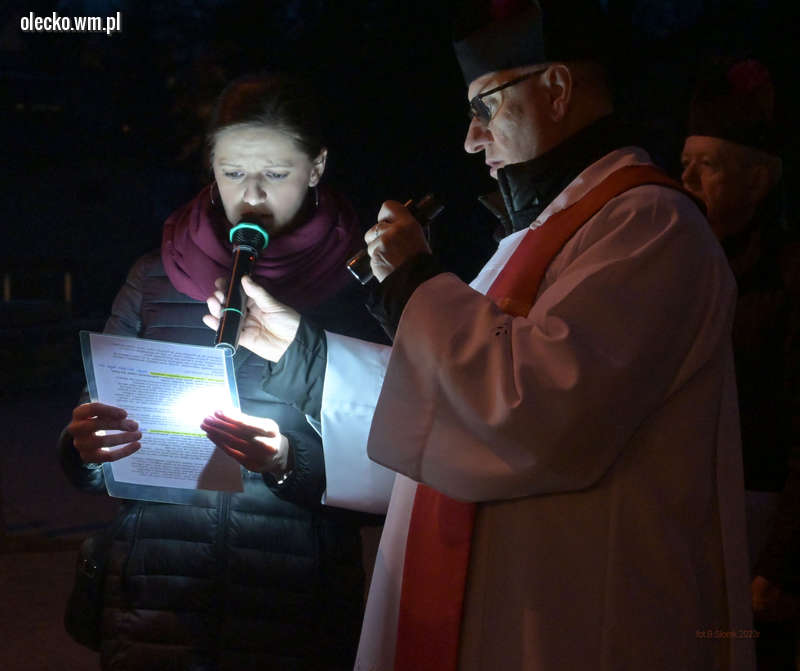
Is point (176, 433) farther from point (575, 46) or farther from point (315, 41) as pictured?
point (315, 41)

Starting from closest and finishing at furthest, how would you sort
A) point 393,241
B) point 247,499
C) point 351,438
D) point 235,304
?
point 393,241
point 235,304
point 351,438
point 247,499

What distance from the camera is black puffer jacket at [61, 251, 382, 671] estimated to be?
7.89 feet

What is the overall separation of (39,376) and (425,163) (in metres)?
8.15

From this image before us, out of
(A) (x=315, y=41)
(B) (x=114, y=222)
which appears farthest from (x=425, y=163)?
(B) (x=114, y=222)

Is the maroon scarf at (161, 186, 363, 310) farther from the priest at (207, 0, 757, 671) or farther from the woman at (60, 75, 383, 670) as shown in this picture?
the priest at (207, 0, 757, 671)

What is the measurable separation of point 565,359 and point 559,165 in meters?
0.53

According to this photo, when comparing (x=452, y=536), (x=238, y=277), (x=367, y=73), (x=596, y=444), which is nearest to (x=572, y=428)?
(x=596, y=444)

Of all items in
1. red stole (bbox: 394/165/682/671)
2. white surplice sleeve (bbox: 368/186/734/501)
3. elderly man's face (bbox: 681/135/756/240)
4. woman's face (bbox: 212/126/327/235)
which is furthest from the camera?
elderly man's face (bbox: 681/135/756/240)

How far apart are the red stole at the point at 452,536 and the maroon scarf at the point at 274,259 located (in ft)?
2.94

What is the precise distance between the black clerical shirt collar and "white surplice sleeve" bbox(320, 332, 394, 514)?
680 millimetres

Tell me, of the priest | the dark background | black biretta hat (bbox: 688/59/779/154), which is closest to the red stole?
the priest

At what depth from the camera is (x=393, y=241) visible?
1.85 meters

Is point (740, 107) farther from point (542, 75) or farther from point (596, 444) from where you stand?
point (596, 444)

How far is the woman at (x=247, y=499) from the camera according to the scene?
7.89 ft
